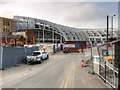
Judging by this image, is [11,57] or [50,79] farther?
[11,57]

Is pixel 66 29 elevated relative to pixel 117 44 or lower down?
elevated

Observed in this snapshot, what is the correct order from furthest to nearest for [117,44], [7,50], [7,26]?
[7,26] < [7,50] < [117,44]

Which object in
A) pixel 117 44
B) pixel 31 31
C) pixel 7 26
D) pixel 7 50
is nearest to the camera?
pixel 117 44

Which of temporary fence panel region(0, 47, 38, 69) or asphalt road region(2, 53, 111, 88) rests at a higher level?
temporary fence panel region(0, 47, 38, 69)

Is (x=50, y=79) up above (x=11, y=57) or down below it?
below

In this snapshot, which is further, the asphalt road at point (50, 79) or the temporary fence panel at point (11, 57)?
the temporary fence panel at point (11, 57)

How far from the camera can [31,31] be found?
110062 millimetres

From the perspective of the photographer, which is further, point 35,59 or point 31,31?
point 31,31

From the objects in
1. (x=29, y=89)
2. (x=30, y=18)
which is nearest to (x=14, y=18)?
(x=30, y=18)

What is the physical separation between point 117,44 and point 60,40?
105 meters

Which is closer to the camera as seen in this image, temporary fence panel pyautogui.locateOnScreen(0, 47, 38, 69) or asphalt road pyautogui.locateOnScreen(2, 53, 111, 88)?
asphalt road pyautogui.locateOnScreen(2, 53, 111, 88)

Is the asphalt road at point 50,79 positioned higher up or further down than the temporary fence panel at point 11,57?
further down

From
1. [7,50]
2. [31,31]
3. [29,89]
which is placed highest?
[31,31]

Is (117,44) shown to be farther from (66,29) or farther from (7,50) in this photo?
(66,29)
